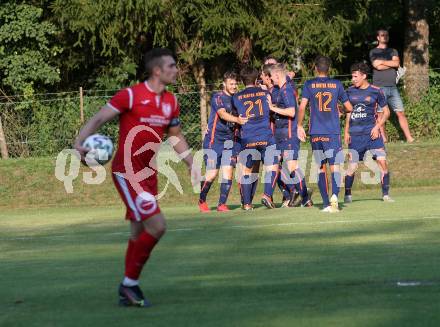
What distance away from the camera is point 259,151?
1820cm

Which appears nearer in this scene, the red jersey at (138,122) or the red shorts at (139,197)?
the red shorts at (139,197)

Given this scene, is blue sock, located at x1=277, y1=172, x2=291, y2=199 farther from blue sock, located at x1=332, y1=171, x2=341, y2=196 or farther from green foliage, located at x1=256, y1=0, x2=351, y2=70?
green foliage, located at x1=256, y1=0, x2=351, y2=70

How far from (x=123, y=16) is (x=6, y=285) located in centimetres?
2037

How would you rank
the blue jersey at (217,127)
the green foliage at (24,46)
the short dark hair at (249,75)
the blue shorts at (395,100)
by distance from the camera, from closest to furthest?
the short dark hair at (249,75)
the blue jersey at (217,127)
the blue shorts at (395,100)
the green foliage at (24,46)

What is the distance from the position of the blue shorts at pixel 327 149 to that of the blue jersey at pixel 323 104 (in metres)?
0.08

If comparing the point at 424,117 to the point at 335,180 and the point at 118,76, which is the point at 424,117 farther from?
the point at 335,180

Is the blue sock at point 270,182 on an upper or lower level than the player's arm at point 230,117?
lower

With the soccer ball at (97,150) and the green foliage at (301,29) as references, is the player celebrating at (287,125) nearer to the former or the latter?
the soccer ball at (97,150)

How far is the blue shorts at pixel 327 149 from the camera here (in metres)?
16.9

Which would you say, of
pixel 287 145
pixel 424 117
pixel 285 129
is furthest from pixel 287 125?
pixel 424 117

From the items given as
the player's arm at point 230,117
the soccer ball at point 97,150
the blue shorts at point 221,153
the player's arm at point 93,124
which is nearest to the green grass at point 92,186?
the blue shorts at point 221,153

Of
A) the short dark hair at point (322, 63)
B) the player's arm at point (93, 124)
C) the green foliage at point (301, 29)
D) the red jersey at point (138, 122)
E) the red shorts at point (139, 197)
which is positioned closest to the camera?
the player's arm at point (93, 124)

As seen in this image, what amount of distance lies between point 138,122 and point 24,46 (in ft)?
72.9

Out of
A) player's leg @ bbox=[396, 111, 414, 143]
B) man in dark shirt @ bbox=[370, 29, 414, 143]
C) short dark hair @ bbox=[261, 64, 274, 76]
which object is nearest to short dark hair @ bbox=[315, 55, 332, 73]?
short dark hair @ bbox=[261, 64, 274, 76]
